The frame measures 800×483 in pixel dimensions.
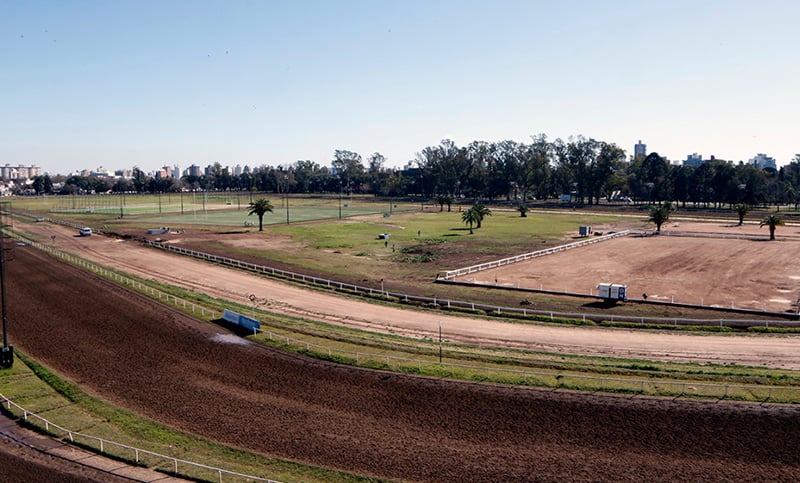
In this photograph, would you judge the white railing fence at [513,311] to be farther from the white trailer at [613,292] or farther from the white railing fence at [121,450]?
the white railing fence at [121,450]

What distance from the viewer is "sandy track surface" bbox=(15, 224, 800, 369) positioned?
1469 inches

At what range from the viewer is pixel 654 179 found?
195875mm

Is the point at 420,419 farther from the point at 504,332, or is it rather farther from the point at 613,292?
the point at 613,292

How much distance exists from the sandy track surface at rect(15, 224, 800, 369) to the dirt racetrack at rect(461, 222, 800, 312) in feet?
41.8

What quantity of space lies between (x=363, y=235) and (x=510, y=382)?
249 feet

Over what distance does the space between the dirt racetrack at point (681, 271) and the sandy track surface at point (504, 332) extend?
12.7m

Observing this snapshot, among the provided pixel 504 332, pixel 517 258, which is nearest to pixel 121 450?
pixel 504 332

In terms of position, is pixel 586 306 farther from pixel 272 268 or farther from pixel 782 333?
pixel 272 268

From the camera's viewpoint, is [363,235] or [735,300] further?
[363,235]

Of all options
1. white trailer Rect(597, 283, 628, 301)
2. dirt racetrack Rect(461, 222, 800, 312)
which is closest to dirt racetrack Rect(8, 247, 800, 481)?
white trailer Rect(597, 283, 628, 301)

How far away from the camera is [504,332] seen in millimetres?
42844

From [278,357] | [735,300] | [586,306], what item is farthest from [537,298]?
[278,357]

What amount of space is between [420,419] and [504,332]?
656 inches

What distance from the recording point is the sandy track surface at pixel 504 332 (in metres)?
37.3
